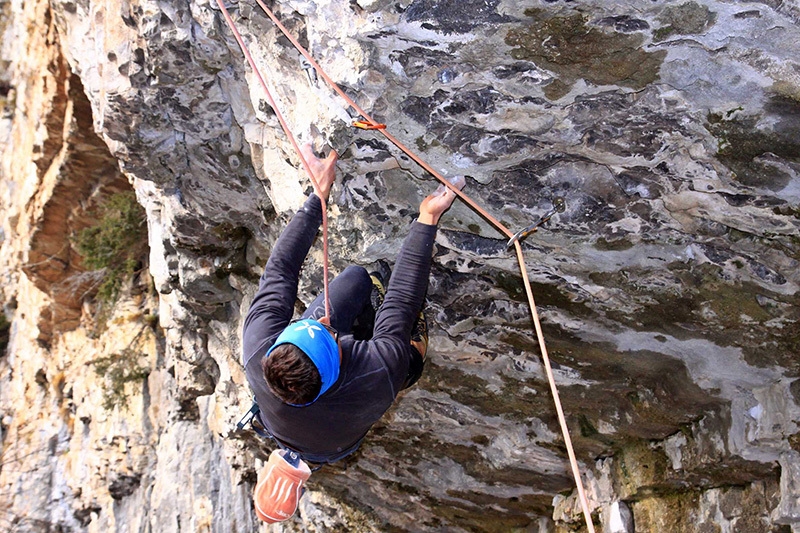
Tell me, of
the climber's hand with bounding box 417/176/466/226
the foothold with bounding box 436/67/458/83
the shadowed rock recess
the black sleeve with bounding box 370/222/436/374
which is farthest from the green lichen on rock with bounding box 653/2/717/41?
the black sleeve with bounding box 370/222/436/374

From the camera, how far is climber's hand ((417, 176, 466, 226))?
261 cm

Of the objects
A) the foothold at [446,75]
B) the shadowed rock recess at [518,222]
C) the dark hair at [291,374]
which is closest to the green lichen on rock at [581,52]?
the shadowed rock recess at [518,222]

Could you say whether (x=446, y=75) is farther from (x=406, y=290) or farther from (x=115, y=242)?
(x=115, y=242)

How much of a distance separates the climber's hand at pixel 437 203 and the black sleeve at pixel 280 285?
477 millimetres

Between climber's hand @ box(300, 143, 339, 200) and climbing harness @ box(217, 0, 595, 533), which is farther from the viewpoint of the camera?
climber's hand @ box(300, 143, 339, 200)

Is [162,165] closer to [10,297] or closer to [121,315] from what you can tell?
[121,315]

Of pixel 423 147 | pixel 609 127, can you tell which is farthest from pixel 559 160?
pixel 423 147

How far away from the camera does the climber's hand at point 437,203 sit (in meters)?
2.61

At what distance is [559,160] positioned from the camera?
246 centimetres

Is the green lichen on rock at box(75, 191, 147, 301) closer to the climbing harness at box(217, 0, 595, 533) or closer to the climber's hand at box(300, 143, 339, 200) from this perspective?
the climbing harness at box(217, 0, 595, 533)

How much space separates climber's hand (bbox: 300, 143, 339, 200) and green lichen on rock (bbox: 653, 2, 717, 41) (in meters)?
1.26

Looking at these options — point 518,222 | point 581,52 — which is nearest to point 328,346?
point 518,222

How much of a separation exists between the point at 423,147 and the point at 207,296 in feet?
8.97

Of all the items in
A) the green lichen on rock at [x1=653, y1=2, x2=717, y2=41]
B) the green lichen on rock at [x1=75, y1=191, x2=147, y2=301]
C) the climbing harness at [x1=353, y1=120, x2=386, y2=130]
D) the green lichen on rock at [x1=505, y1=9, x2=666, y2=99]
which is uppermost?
the green lichen on rock at [x1=653, y1=2, x2=717, y2=41]
